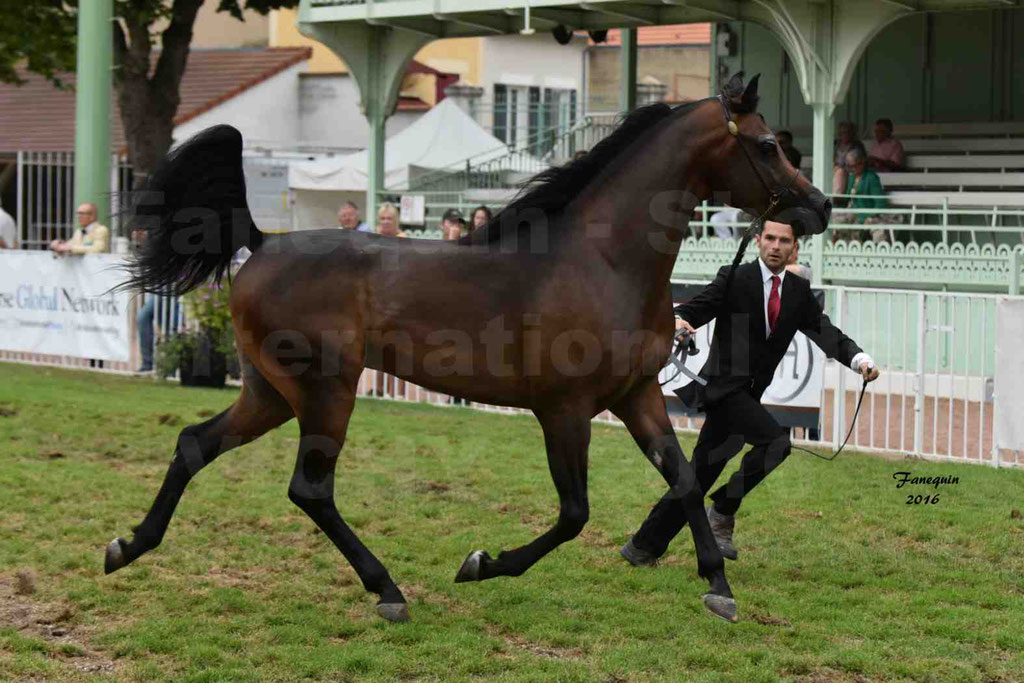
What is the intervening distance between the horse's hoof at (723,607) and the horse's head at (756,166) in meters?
1.58

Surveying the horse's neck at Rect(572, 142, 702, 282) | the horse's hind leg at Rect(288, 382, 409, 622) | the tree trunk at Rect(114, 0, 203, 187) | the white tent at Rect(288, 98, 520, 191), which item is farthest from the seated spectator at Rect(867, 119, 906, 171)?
the horse's hind leg at Rect(288, 382, 409, 622)

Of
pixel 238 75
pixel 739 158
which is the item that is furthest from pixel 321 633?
pixel 238 75

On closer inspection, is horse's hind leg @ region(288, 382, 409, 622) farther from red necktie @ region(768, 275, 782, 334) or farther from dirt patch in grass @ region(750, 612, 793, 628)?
red necktie @ region(768, 275, 782, 334)

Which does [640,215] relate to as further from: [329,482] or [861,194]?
[861,194]

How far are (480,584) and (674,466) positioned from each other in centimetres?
111

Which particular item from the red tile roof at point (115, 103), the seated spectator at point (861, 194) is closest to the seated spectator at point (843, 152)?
the seated spectator at point (861, 194)

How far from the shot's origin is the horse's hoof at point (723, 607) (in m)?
5.68

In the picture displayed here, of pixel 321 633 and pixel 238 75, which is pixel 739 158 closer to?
pixel 321 633

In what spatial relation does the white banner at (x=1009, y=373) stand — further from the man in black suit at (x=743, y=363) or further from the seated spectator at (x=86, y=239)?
the seated spectator at (x=86, y=239)

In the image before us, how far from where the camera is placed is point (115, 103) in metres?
31.8

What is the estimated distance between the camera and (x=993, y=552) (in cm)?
689

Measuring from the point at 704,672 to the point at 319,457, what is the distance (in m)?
1.88

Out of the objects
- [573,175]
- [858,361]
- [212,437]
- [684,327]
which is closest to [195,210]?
[212,437]

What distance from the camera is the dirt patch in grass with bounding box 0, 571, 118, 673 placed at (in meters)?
5.16
